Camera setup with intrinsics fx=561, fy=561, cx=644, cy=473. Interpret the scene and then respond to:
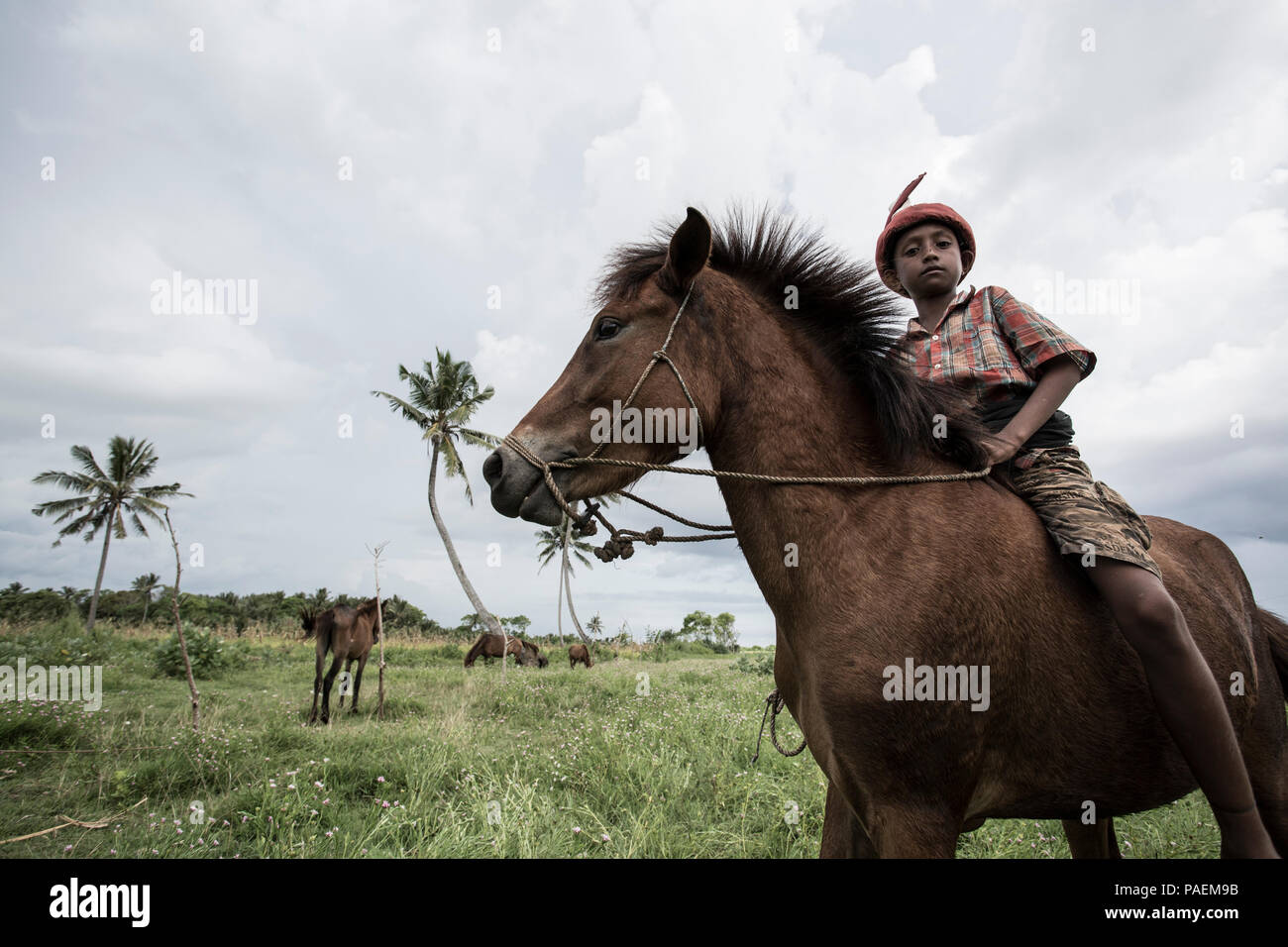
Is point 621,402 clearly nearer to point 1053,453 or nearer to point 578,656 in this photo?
point 1053,453

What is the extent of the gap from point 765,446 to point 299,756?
21.0ft

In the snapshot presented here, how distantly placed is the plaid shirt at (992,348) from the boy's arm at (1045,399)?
0.04 metres

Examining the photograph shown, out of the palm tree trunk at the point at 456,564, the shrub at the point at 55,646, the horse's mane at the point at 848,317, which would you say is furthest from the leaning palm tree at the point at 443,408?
the horse's mane at the point at 848,317

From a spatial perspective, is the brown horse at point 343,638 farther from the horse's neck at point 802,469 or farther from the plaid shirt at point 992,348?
the plaid shirt at point 992,348

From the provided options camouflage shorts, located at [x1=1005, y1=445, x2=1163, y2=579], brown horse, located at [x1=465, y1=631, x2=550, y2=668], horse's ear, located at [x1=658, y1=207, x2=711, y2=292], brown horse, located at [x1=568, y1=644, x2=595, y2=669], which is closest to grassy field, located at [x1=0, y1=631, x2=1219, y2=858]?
camouflage shorts, located at [x1=1005, y1=445, x2=1163, y2=579]

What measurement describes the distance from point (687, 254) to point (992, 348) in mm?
1419

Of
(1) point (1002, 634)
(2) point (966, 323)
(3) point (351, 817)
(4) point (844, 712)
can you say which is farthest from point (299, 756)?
(2) point (966, 323)

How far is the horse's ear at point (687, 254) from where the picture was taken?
2314mm

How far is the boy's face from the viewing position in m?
2.71

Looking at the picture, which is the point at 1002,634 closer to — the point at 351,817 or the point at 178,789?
the point at 351,817

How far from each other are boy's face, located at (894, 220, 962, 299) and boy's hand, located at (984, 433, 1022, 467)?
894 millimetres
